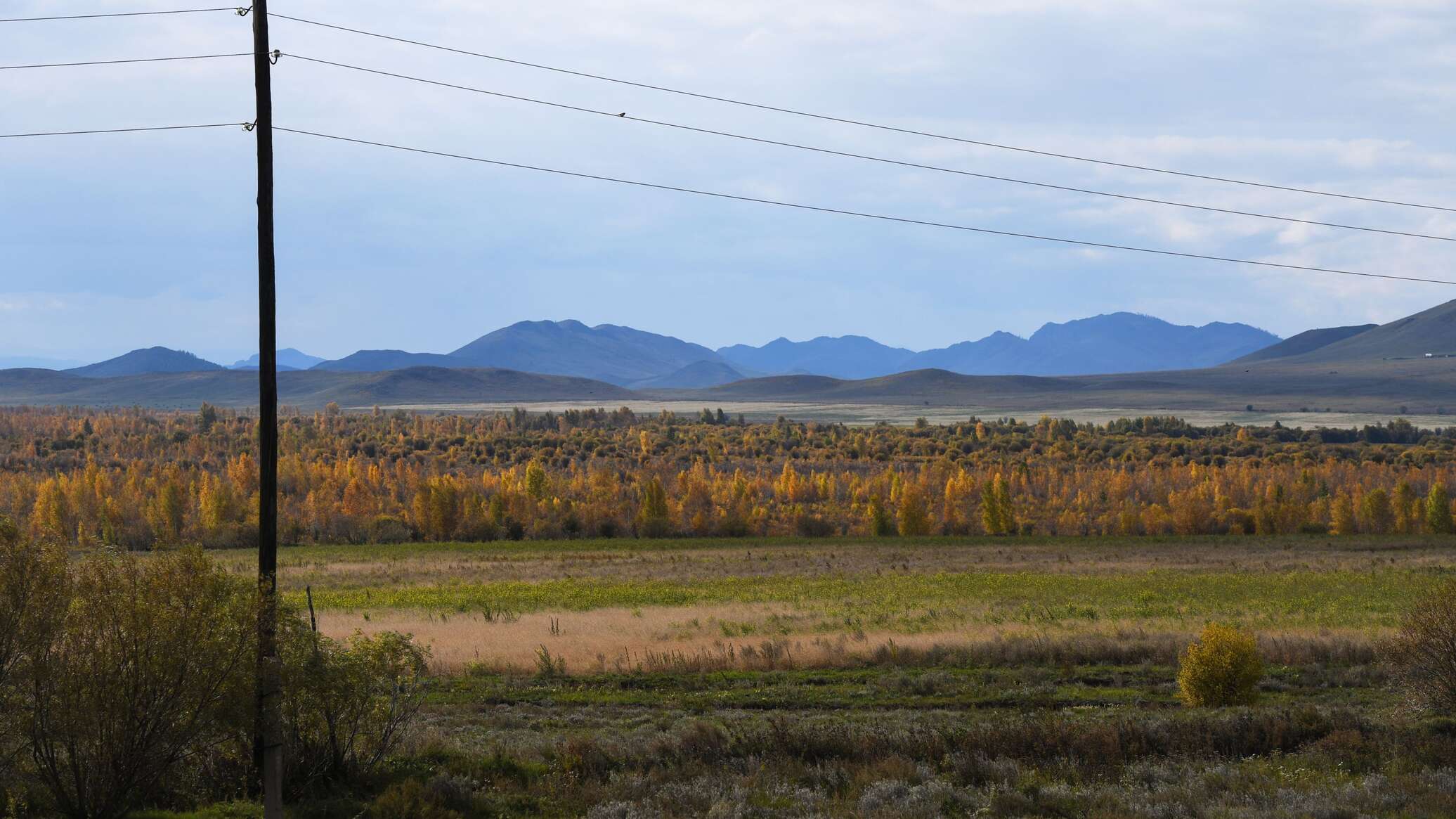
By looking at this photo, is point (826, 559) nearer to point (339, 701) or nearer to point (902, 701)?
point (902, 701)

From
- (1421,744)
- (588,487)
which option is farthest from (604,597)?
(588,487)

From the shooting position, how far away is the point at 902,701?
73.4 ft

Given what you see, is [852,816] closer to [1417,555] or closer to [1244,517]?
[1417,555]

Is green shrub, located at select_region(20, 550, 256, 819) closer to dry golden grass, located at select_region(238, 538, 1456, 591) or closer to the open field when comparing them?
the open field

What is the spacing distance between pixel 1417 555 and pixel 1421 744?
55.9 metres

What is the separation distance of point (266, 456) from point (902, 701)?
1361 centimetres

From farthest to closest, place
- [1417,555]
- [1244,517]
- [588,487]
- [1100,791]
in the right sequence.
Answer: [588,487] → [1244,517] → [1417,555] → [1100,791]

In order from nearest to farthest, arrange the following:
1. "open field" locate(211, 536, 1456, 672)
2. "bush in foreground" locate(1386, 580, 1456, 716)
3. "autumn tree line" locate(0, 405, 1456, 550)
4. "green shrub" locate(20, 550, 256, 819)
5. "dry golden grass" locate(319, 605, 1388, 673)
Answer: "green shrub" locate(20, 550, 256, 819) < "bush in foreground" locate(1386, 580, 1456, 716) < "dry golden grass" locate(319, 605, 1388, 673) < "open field" locate(211, 536, 1456, 672) < "autumn tree line" locate(0, 405, 1456, 550)

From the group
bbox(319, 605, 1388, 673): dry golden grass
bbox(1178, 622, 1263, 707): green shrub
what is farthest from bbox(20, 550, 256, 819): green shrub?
bbox(1178, 622, 1263, 707): green shrub

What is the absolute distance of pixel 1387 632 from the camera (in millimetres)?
29328

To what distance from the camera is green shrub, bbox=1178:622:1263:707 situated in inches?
815

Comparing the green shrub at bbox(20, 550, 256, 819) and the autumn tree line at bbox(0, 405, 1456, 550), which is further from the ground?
the green shrub at bbox(20, 550, 256, 819)

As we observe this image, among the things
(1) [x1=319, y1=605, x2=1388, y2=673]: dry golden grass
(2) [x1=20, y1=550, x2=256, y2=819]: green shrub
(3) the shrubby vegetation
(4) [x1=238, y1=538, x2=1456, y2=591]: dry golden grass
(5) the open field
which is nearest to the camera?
(3) the shrubby vegetation

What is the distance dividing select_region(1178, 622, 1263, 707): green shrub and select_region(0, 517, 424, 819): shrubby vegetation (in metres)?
15.6
